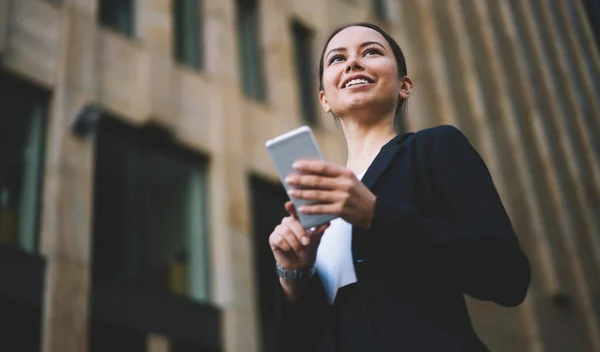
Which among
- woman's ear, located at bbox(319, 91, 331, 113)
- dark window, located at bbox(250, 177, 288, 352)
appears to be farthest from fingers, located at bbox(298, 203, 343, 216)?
dark window, located at bbox(250, 177, 288, 352)

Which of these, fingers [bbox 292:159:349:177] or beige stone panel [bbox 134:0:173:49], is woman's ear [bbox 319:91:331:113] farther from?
beige stone panel [bbox 134:0:173:49]

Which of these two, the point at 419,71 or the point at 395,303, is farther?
the point at 419,71

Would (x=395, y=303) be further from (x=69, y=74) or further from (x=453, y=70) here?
(x=453, y=70)

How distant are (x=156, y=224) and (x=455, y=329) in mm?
11142

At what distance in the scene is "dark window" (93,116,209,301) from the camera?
12188 millimetres

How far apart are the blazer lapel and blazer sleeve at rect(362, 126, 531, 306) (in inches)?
6.7

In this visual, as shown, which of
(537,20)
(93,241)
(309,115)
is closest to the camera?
(537,20)

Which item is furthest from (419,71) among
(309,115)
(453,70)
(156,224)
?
(156,224)

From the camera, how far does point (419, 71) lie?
768 inches

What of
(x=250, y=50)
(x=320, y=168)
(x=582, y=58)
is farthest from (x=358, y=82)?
(x=250, y=50)

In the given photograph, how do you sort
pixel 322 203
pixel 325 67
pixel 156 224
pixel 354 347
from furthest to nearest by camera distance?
1. pixel 156 224
2. pixel 325 67
3. pixel 354 347
4. pixel 322 203

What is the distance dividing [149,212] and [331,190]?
11.1 meters

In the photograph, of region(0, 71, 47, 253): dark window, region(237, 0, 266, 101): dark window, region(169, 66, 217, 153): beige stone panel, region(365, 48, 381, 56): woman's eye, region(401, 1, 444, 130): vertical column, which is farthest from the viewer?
region(401, 1, 444, 130): vertical column

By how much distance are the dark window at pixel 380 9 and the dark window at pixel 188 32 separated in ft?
19.3
